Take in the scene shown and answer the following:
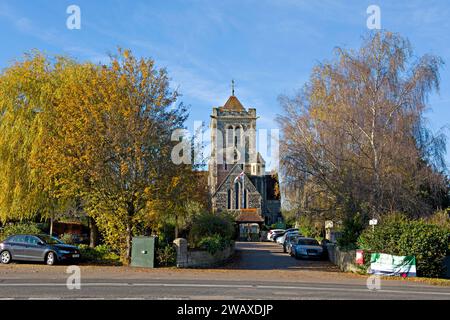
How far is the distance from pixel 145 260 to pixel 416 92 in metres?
16.6

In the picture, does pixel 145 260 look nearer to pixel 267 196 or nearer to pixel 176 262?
pixel 176 262

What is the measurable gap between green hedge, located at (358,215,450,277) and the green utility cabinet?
9.95m

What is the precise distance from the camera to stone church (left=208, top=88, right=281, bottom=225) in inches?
2933

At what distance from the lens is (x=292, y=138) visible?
1174 inches

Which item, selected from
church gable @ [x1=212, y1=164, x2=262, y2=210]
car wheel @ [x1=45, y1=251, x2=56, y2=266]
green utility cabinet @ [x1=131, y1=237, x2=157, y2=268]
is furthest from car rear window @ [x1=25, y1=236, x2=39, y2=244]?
church gable @ [x1=212, y1=164, x2=262, y2=210]

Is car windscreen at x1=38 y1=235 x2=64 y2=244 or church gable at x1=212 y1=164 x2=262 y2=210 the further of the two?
church gable at x1=212 y1=164 x2=262 y2=210

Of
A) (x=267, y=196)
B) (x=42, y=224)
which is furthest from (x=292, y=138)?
(x=267, y=196)

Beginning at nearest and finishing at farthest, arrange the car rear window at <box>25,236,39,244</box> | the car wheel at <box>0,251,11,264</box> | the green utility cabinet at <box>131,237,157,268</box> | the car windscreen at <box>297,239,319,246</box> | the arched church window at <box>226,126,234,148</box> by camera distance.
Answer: the green utility cabinet at <box>131,237,157,268</box> → the car rear window at <box>25,236,39,244</box> → the car wheel at <box>0,251,11,264</box> → the car windscreen at <box>297,239,319,246</box> → the arched church window at <box>226,126,234,148</box>

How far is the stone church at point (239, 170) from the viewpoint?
74500mm

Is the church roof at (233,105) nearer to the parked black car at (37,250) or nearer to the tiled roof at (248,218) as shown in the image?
the tiled roof at (248,218)

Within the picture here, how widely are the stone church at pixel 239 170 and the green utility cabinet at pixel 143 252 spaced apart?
41742 millimetres

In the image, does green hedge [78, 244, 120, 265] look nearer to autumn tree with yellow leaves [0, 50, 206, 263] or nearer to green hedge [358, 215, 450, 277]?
autumn tree with yellow leaves [0, 50, 206, 263]

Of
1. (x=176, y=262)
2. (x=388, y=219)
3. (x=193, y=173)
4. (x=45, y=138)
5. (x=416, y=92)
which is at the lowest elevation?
(x=176, y=262)

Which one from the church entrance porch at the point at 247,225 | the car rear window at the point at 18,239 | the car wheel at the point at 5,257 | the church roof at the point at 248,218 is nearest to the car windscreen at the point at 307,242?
the car rear window at the point at 18,239
